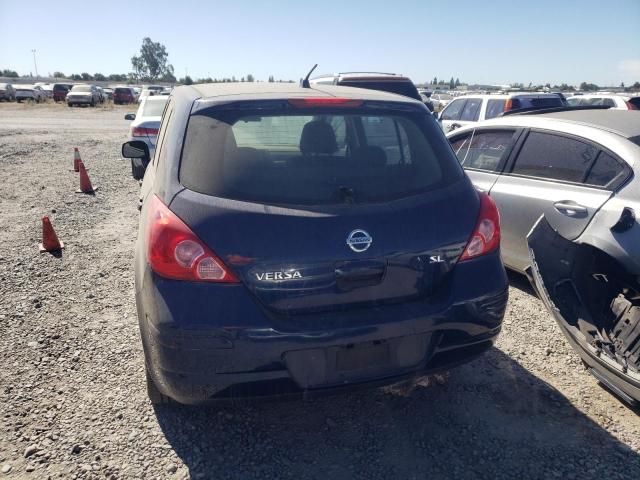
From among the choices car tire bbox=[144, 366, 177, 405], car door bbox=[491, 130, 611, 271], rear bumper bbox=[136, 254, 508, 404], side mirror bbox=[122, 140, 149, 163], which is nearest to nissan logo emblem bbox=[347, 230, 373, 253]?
rear bumper bbox=[136, 254, 508, 404]

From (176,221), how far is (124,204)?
21.2 ft

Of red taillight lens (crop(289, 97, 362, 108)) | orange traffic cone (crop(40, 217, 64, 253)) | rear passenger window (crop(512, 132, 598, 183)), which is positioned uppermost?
red taillight lens (crop(289, 97, 362, 108))

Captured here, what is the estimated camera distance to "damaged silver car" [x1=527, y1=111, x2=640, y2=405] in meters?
2.88

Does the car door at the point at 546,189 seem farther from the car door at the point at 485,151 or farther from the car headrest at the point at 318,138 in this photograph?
the car headrest at the point at 318,138

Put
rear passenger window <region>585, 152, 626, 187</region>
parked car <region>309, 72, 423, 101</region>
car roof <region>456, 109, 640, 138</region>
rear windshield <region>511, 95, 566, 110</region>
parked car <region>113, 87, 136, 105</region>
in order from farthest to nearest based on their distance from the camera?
parked car <region>113, 87, 136, 105</region> → rear windshield <region>511, 95, 566, 110</region> → parked car <region>309, 72, 423, 101</region> → car roof <region>456, 109, 640, 138</region> → rear passenger window <region>585, 152, 626, 187</region>

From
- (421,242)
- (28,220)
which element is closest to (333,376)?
(421,242)

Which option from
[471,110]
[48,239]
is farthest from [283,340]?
[471,110]

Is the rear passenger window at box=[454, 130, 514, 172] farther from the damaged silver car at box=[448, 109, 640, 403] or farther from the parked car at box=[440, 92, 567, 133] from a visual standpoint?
the parked car at box=[440, 92, 567, 133]

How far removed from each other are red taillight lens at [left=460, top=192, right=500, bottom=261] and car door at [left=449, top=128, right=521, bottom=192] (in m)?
2.21

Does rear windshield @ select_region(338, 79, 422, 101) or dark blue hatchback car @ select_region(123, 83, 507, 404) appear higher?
rear windshield @ select_region(338, 79, 422, 101)

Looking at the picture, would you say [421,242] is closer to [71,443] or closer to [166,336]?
[166,336]

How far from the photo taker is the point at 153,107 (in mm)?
10555

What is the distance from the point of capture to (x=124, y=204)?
26.5 ft

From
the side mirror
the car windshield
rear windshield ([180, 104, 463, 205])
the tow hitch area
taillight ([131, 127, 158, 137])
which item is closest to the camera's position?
rear windshield ([180, 104, 463, 205])
